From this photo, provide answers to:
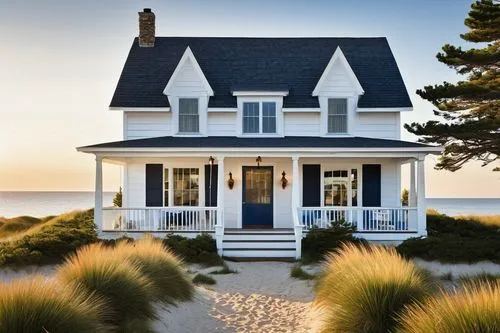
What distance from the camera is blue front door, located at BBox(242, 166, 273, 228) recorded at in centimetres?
2080

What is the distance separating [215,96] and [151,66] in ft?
11.0

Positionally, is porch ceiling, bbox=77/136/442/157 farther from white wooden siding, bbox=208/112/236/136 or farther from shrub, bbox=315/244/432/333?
shrub, bbox=315/244/432/333

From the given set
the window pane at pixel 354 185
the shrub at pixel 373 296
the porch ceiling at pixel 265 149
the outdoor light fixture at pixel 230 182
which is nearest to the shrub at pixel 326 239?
the porch ceiling at pixel 265 149

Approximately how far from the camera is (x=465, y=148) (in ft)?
79.5

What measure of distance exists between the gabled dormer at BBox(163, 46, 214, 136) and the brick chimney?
3.53 metres

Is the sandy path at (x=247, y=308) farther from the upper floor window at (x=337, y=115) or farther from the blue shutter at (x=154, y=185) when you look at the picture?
the upper floor window at (x=337, y=115)

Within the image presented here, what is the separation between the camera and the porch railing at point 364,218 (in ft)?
61.5

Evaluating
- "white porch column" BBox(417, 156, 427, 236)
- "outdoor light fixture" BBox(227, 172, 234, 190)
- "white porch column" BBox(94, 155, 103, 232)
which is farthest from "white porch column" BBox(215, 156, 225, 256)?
"white porch column" BBox(417, 156, 427, 236)

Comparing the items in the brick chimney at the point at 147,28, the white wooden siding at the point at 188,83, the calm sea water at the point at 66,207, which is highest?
the brick chimney at the point at 147,28

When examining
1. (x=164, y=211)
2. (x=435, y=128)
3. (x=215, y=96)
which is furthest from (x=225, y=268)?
(x=435, y=128)

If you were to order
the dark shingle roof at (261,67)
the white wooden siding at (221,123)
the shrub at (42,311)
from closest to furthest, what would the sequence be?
the shrub at (42,311), the white wooden siding at (221,123), the dark shingle roof at (261,67)

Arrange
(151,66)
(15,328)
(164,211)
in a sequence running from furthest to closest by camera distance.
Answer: (151,66)
(164,211)
(15,328)

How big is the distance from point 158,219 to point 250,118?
507 centimetres

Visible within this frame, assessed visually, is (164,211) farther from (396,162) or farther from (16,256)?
(396,162)
